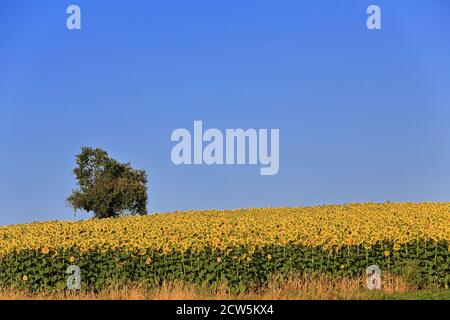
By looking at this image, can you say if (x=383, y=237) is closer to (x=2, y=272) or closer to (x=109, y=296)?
(x=109, y=296)

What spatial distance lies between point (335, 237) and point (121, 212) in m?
39.8

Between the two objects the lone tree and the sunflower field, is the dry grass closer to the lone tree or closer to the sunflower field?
the sunflower field

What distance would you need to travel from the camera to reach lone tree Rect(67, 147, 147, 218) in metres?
57.3

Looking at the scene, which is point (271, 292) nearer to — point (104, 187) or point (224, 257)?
point (224, 257)

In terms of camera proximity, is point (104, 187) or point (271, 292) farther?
point (104, 187)

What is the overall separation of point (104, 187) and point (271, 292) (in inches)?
1602

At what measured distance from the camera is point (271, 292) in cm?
1769

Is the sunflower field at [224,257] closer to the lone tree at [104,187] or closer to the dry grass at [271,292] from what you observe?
the dry grass at [271,292]

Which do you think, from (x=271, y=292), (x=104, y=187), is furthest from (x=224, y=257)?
(x=104, y=187)
